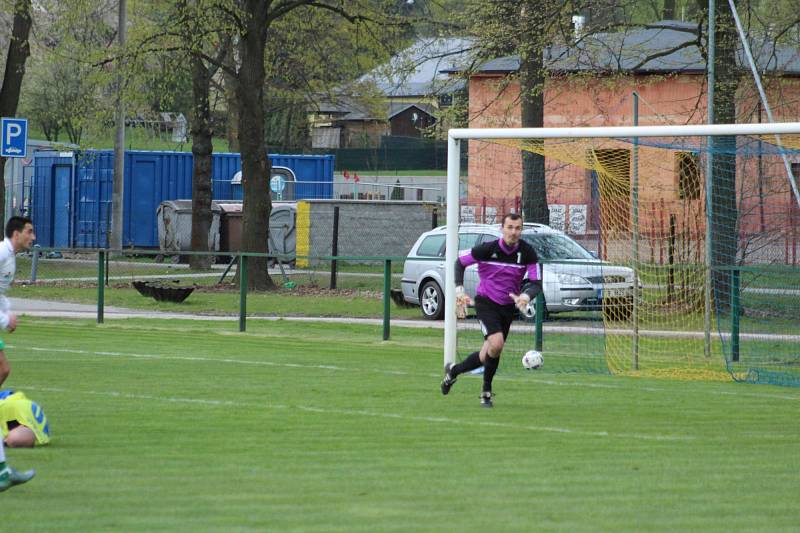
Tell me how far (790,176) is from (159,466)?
13.6 m

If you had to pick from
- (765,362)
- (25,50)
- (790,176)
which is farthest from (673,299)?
(25,50)

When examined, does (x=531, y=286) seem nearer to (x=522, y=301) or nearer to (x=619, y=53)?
(x=522, y=301)

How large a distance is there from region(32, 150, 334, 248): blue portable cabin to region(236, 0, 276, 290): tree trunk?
34.7ft

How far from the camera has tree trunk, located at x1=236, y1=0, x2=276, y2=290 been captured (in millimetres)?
28506

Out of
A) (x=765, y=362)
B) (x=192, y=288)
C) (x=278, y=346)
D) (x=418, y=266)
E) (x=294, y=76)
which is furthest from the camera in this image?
(x=294, y=76)

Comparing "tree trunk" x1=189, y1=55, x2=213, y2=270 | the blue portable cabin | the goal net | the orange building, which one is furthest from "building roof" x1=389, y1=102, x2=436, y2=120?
the goal net

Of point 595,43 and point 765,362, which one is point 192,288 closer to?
point 595,43

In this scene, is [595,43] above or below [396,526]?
above

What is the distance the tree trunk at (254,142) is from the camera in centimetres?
2851

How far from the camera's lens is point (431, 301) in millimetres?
23281

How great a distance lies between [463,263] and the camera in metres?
12.4

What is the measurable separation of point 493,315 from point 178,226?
89.9 feet

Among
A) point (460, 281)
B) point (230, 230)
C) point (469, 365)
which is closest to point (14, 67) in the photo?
point (230, 230)

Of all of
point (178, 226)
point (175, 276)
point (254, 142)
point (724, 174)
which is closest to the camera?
point (724, 174)
